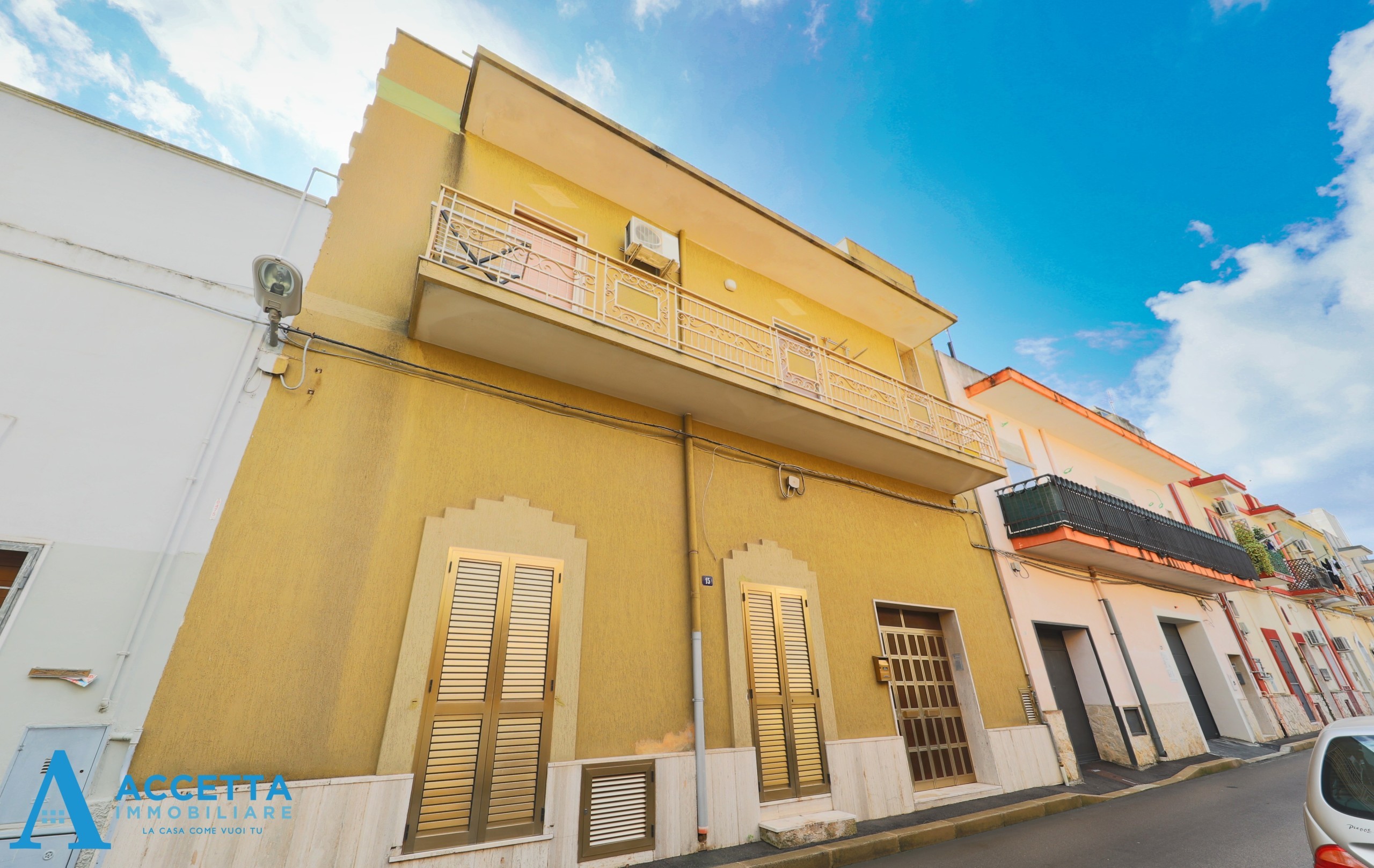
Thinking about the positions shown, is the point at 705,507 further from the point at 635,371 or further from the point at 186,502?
the point at 186,502

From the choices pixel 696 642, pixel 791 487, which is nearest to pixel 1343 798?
pixel 696 642

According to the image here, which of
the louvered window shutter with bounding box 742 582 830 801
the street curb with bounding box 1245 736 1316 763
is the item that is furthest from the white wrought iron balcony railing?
the street curb with bounding box 1245 736 1316 763

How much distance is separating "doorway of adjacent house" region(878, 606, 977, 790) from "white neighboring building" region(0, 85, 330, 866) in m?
7.83

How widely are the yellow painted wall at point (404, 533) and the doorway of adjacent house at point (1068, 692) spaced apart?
7.51 ft

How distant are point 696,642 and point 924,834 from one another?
333cm

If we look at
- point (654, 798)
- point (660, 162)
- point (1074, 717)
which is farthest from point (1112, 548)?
point (660, 162)

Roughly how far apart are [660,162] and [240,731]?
7716 millimetres

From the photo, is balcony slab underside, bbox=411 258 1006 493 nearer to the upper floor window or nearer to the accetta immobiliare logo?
the upper floor window

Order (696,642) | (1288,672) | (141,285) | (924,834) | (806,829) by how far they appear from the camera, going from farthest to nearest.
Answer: (1288,672)
(924,834)
(696,642)
(806,829)
(141,285)

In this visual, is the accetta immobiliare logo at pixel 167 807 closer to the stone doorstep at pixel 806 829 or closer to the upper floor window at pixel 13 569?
the upper floor window at pixel 13 569

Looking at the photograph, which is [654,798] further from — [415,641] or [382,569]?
[382,569]

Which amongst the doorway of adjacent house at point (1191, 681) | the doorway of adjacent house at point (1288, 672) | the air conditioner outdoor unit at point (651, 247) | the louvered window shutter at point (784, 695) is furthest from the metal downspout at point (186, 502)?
the doorway of adjacent house at point (1288, 672)

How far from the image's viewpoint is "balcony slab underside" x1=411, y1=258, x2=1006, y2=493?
5316 millimetres

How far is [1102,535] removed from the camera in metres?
10.5
